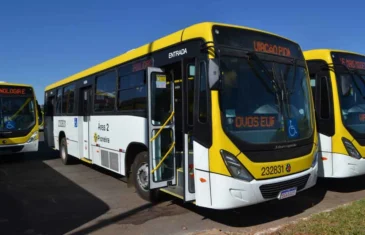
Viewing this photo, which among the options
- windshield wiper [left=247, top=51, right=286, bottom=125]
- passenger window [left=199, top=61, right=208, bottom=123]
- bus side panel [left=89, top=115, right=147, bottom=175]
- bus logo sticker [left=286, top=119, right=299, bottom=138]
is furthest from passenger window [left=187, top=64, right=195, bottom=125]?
bus logo sticker [left=286, top=119, right=299, bottom=138]

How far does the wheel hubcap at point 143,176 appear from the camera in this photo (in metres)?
6.51

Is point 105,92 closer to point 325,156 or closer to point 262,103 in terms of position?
point 262,103

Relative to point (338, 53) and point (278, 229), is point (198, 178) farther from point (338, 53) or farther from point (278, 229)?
point (338, 53)

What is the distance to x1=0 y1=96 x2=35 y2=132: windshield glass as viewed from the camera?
1161cm

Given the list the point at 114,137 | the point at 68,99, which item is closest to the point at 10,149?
the point at 68,99

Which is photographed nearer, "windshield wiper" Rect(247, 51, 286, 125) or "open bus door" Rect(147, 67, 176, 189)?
"windshield wiper" Rect(247, 51, 286, 125)

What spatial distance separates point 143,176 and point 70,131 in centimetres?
523

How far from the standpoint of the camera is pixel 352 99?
7.06 m

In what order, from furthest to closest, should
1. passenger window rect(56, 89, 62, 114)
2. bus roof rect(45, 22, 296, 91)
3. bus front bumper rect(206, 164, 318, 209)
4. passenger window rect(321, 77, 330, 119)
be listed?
passenger window rect(56, 89, 62, 114), passenger window rect(321, 77, 330, 119), bus roof rect(45, 22, 296, 91), bus front bumper rect(206, 164, 318, 209)

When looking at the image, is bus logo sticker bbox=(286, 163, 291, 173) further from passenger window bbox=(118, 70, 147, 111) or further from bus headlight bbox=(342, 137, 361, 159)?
passenger window bbox=(118, 70, 147, 111)

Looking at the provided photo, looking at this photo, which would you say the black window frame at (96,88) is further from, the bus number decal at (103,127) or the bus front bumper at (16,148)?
the bus front bumper at (16,148)

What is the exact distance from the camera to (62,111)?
11.8 meters

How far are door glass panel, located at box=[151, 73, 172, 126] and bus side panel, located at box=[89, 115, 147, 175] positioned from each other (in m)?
0.58

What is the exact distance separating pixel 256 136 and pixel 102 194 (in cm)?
388
